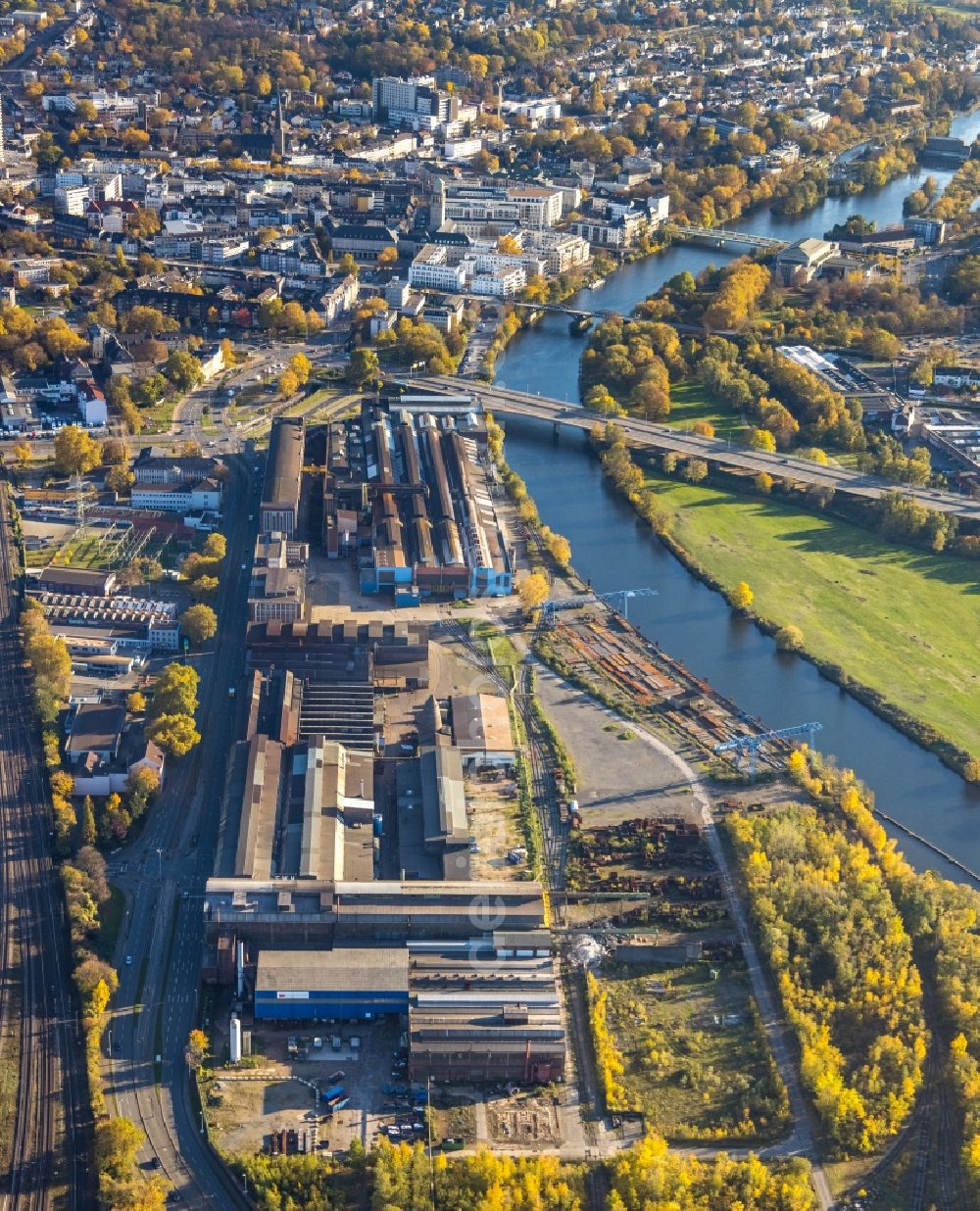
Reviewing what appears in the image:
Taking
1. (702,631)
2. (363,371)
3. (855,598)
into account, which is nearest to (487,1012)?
(702,631)

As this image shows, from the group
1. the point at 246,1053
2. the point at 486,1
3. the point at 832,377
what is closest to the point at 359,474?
the point at 832,377

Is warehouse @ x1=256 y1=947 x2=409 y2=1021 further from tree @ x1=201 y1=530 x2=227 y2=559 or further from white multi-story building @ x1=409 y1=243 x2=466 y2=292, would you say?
white multi-story building @ x1=409 y1=243 x2=466 y2=292

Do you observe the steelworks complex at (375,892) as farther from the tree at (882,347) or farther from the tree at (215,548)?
the tree at (882,347)

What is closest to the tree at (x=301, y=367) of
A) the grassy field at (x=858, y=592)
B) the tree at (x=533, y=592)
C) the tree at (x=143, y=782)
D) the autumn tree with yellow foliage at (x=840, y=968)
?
the grassy field at (x=858, y=592)

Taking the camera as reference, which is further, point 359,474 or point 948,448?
point 948,448

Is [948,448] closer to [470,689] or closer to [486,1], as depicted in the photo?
[470,689]

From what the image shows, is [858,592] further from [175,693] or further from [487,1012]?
[487,1012]
